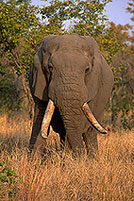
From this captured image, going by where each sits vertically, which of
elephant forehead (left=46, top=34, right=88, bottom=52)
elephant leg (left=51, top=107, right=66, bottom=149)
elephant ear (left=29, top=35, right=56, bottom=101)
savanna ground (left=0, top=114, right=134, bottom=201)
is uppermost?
elephant forehead (left=46, top=34, right=88, bottom=52)

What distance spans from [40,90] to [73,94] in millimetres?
682

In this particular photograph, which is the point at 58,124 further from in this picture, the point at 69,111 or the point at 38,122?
the point at 69,111

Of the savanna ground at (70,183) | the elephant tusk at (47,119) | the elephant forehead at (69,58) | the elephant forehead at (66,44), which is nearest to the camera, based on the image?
the savanna ground at (70,183)

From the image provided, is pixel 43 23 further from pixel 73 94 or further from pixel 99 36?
pixel 73 94

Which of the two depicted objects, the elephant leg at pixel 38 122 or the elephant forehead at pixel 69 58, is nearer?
the elephant forehead at pixel 69 58

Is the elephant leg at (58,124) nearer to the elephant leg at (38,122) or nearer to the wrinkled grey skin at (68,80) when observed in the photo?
the wrinkled grey skin at (68,80)

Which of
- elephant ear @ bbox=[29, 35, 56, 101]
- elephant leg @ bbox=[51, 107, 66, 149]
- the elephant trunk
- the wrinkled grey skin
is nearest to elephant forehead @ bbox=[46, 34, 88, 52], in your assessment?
the wrinkled grey skin

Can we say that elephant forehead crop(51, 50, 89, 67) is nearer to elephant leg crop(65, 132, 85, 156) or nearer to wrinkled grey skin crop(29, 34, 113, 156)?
wrinkled grey skin crop(29, 34, 113, 156)

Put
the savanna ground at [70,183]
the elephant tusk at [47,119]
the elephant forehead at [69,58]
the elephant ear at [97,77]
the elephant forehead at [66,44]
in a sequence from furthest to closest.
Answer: the elephant ear at [97,77]
the elephant forehead at [66,44]
the elephant forehead at [69,58]
the elephant tusk at [47,119]
the savanna ground at [70,183]

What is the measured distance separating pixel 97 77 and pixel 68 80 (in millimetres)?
868

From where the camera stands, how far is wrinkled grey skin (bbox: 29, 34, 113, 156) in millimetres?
4602

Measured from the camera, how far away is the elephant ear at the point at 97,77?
518 cm

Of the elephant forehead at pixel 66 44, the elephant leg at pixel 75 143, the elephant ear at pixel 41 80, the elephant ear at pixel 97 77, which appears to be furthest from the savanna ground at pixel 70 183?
the elephant forehead at pixel 66 44

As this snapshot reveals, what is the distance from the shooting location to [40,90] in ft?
16.6
